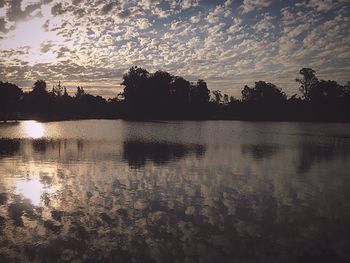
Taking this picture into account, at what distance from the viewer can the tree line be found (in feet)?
469

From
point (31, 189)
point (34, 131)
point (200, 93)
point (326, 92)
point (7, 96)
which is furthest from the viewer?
point (200, 93)

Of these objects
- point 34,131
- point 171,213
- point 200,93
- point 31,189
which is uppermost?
point 200,93

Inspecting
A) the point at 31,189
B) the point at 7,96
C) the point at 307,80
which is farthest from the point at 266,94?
the point at 31,189

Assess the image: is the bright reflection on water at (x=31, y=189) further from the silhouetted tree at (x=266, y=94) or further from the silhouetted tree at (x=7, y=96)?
the silhouetted tree at (x=266, y=94)

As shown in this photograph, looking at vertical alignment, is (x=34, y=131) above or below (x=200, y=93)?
below

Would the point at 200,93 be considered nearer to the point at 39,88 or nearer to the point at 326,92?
the point at 326,92

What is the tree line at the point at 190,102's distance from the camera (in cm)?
14300

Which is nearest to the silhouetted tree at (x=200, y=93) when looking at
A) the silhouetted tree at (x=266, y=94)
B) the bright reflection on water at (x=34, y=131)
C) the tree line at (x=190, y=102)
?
the tree line at (x=190, y=102)

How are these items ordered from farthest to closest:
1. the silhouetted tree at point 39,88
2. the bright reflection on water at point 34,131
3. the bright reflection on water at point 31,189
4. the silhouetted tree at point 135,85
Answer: the silhouetted tree at point 39,88 → the silhouetted tree at point 135,85 → the bright reflection on water at point 34,131 → the bright reflection on water at point 31,189

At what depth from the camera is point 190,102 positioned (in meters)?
177

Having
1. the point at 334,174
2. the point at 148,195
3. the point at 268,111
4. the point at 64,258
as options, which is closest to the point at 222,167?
the point at 334,174

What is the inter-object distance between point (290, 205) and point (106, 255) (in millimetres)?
8453

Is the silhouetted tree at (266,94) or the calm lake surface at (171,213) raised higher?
the silhouetted tree at (266,94)

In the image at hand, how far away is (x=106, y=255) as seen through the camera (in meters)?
9.28
